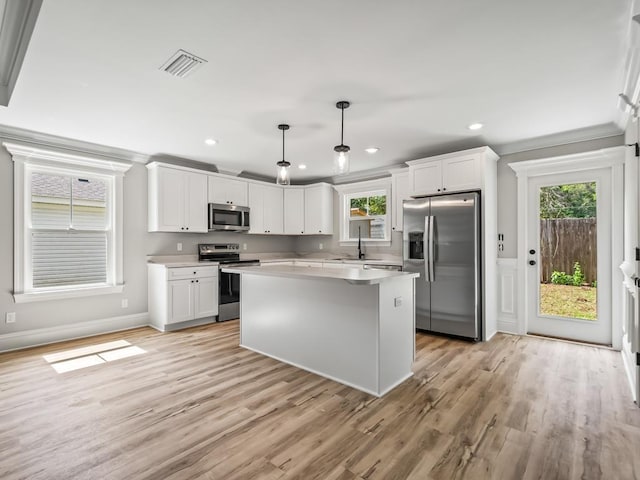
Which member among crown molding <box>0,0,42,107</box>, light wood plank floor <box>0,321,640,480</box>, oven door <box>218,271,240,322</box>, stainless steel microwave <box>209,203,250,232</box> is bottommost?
light wood plank floor <box>0,321,640,480</box>

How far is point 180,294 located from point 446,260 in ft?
11.4

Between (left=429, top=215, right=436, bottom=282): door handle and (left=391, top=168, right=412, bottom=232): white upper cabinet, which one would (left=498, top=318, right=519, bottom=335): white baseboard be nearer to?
(left=429, top=215, right=436, bottom=282): door handle

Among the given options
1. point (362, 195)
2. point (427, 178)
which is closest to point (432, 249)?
point (427, 178)

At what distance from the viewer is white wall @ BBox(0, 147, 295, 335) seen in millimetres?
3711

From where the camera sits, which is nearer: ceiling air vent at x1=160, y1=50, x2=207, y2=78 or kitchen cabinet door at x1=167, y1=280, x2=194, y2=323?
ceiling air vent at x1=160, y1=50, x2=207, y2=78

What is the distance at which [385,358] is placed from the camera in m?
2.66

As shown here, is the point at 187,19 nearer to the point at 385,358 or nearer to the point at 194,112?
the point at 194,112

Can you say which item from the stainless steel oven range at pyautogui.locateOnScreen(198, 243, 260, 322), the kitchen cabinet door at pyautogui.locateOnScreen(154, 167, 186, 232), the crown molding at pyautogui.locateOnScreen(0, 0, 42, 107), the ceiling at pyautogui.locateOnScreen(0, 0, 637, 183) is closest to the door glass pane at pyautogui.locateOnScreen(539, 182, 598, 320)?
the ceiling at pyautogui.locateOnScreen(0, 0, 637, 183)

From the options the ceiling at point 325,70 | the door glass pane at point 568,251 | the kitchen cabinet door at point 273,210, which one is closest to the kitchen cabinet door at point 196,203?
the ceiling at point 325,70

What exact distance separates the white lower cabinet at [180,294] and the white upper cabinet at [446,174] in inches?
124

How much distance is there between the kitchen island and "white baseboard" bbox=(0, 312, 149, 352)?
2.25 metres

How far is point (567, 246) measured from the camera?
4.00m

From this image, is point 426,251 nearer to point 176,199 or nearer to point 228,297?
point 228,297

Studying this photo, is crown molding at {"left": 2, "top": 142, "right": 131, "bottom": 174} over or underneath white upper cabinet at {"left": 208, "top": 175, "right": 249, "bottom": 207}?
over
